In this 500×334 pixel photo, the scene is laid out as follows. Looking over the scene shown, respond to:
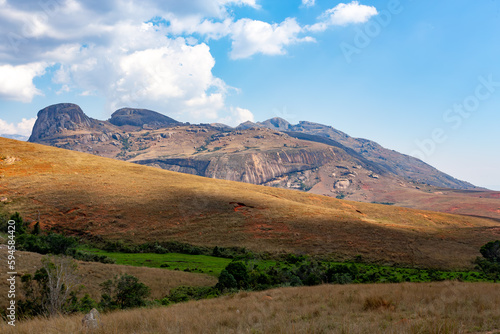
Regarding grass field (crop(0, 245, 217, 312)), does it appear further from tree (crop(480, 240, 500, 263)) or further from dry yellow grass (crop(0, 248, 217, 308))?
tree (crop(480, 240, 500, 263))

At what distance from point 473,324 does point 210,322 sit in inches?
Answer: 333

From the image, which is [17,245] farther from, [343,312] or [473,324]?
[473,324]

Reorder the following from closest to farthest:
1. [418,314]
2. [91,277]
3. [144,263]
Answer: [418,314], [91,277], [144,263]

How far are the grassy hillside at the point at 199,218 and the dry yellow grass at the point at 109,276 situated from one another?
20.6 meters

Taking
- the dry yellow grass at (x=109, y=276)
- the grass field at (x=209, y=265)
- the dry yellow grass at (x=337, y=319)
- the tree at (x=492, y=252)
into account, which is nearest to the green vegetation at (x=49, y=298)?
the dry yellow grass at (x=109, y=276)

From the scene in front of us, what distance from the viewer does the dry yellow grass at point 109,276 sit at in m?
25.7

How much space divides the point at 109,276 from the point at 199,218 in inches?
1373

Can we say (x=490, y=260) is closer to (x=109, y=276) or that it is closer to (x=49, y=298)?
(x=109, y=276)

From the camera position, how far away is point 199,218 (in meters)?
64.8

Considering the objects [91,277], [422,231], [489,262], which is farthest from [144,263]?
[422,231]

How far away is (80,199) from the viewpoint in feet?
211

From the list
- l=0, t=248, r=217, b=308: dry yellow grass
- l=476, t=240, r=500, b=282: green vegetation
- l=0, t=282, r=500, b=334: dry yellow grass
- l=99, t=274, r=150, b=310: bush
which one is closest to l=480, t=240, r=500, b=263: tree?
l=476, t=240, r=500, b=282: green vegetation

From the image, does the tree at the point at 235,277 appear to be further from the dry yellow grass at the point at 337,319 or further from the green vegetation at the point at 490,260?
the green vegetation at the point at 490,260

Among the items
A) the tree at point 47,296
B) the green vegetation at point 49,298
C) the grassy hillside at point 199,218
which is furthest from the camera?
the grassy hillside at point 199,218
